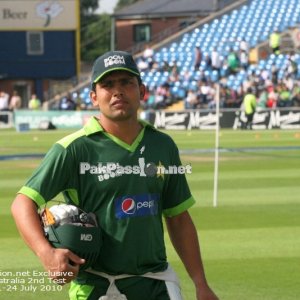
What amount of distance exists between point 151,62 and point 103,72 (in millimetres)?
55456

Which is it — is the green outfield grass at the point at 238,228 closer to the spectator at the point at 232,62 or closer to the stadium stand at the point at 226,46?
the spectator at the point at 232,62

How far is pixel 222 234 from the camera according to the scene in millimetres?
14070

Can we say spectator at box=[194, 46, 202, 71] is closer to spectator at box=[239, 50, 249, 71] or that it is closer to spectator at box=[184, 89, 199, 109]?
spectator at box=[239, 50, 249, 71]

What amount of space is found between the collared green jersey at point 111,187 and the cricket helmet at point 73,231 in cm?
13

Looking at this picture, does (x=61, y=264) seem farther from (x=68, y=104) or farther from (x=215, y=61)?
(x=215, y=61)

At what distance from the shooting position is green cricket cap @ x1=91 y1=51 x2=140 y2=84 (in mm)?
5488

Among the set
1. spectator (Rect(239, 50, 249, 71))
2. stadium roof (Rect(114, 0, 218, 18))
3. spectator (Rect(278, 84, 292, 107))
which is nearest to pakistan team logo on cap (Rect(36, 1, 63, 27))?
stadium roof (Rect(114, 0, 218, 18))

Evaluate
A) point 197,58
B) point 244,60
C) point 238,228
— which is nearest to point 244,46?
point 244,60

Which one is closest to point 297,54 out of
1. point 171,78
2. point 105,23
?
point 171,78

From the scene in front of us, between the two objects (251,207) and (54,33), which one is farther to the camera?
(54,33)

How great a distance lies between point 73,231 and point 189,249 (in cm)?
86

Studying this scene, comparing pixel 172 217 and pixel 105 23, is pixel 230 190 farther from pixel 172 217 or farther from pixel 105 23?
pixel 105 23

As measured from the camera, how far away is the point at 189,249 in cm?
585

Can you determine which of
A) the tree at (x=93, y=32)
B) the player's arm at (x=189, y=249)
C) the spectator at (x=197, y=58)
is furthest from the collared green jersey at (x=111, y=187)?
the tree at (x=93, y=32)
